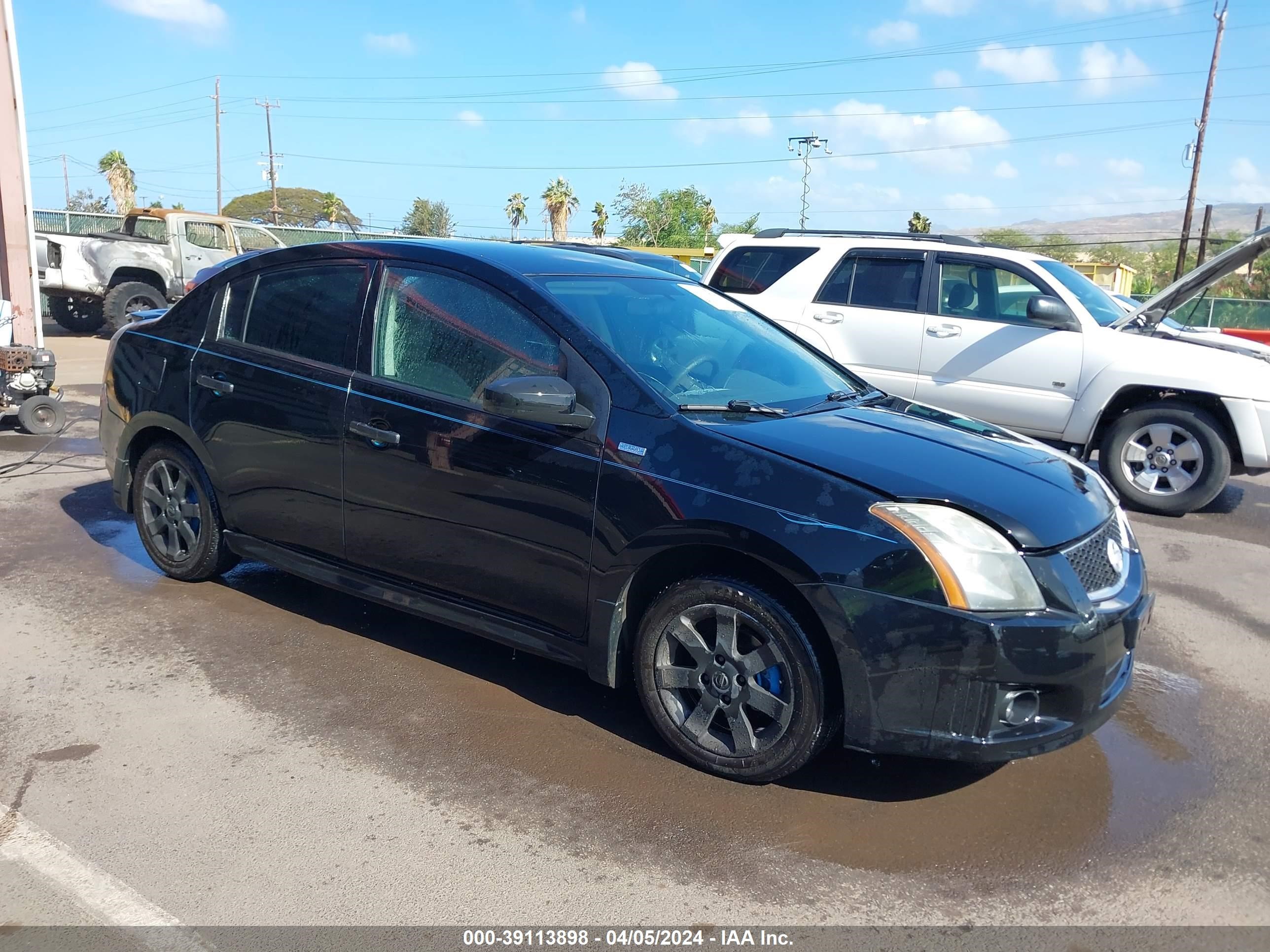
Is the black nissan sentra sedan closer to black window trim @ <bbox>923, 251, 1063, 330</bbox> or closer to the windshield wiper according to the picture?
the windshield wiper

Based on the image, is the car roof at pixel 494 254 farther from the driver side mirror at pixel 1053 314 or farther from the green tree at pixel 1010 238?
the green tree at pixel 1010 238

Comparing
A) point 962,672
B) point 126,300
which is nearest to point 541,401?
point 962,672

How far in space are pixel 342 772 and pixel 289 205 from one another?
111300mm

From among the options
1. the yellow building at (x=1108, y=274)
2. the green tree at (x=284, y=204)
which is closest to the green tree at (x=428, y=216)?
the green tree at (x=284, y=204)

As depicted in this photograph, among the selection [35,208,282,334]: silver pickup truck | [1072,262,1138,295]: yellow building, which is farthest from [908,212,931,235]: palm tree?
[35,208,282,334]: silver pickup truck

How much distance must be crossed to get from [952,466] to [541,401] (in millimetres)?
1396

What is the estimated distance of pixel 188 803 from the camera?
3287 millimetres

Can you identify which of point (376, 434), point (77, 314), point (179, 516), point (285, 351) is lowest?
point (179, 516)

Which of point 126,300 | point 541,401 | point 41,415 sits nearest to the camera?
point 541,401

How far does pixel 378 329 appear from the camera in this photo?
14.1 feet

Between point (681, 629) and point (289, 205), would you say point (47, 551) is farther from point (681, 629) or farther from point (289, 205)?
point (289, 205)

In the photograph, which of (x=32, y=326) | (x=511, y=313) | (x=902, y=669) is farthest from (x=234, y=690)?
(x=32, y=326)

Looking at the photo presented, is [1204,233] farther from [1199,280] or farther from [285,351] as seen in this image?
[285,351]

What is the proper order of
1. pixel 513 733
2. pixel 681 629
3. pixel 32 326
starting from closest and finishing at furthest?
pixel 681 629 → pixel 513 733 → pixel 32 326
